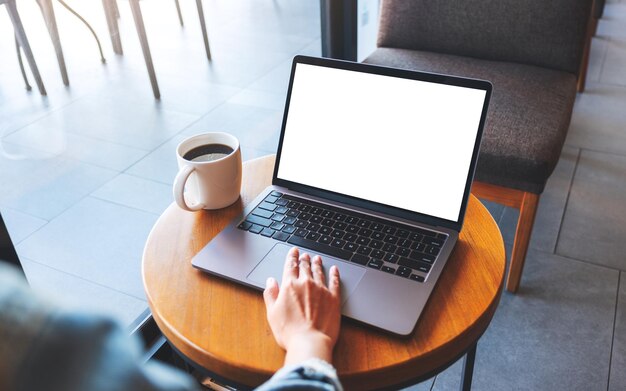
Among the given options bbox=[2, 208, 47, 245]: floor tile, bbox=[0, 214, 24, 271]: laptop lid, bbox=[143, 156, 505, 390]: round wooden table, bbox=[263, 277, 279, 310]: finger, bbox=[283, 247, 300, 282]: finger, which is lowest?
bbox=[2, 208, 47, 245]: floor tile

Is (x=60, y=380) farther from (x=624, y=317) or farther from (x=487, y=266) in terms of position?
(x=624, y=317)

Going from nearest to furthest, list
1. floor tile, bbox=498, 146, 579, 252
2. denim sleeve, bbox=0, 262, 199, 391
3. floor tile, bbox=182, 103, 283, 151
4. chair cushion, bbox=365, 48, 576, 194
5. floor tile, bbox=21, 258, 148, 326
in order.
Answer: denim sleeve, bbox=0, 262, 199, 391
floor tile, bbox=21, 258, 148, 326
chair cushion, bbox=365, 48, 576, 194
floor tile, bbox=498, 146, 579, 252
floor tile, bbox=182, 103, 283, 151

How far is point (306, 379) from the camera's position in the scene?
0.54 meters

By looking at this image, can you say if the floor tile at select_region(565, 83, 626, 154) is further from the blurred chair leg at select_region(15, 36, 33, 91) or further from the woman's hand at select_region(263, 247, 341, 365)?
the blurred chair leg at select_region(15, 36, 33, 91)

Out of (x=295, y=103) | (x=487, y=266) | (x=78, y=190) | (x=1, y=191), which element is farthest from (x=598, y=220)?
(x=1, y=191)

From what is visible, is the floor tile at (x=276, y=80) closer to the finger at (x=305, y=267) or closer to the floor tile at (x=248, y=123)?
the floor tile at (x=248, y=123)

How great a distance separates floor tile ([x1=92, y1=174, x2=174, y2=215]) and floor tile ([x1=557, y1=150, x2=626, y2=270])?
1172 millimetres

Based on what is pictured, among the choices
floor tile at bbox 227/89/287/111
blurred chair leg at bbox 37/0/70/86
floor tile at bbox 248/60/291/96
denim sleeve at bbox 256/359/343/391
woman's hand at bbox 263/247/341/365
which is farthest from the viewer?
floor tile at bbox 248/60/291/96

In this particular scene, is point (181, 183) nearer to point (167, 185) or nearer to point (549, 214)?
point (167, 185)

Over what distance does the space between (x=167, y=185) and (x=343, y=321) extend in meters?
1.00

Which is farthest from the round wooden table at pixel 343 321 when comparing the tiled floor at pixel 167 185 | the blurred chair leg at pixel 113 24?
the blurred chair leg at pixel 113 24

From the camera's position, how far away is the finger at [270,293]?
0.73 metres

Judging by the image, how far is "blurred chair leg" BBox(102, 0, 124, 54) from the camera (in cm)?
128

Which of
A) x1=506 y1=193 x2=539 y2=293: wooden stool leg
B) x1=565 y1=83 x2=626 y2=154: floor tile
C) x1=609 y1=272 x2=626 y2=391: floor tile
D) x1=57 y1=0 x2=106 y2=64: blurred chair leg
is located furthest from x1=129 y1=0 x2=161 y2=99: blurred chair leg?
x1=565 y1=83 x2=626 y2=154: floor tile
